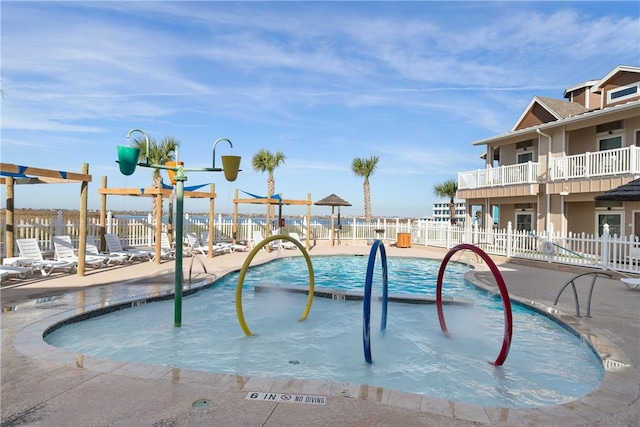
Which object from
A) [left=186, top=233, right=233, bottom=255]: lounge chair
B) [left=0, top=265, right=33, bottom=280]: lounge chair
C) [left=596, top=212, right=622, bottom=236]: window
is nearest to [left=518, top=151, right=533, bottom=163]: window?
[left=596, top=212, right=622, bottom=236]: window

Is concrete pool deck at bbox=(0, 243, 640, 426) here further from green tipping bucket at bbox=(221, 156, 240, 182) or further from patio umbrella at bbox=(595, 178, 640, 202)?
patio umbrella at bbox=(595, 178, 640, 202)

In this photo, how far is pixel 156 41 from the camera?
11969 millimetres

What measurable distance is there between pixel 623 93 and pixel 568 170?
468cm

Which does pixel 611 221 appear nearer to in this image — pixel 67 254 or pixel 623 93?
pixel 623 93

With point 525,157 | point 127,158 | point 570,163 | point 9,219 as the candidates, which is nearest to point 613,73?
point 570,163

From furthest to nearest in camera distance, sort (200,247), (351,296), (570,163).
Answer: (570,163) < (200,247) < (351,296)

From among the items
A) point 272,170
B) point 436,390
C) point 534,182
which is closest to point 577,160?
point 534,182

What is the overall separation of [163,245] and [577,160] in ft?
55.7

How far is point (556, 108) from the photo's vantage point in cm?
1895

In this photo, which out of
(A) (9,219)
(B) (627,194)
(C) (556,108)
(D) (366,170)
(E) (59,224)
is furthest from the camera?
(D) (366,170)

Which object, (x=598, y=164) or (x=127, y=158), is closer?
(x=127, y=158)

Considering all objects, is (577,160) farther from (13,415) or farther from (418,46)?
(13,415)

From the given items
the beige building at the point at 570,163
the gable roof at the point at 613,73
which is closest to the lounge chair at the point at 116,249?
the beige building at the point at 570,163

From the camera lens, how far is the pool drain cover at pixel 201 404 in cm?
310
